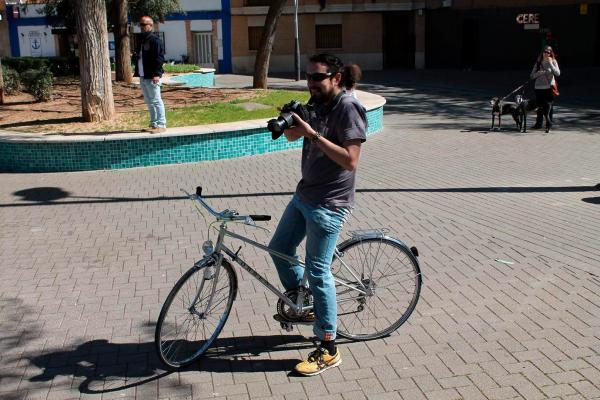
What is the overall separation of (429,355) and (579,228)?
11.2 ft

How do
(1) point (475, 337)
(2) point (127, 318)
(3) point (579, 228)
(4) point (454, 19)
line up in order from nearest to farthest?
(1) point (475, 337) → (2) point (127, 318) → (3) point (579, 228) → (4) point (454, 19)

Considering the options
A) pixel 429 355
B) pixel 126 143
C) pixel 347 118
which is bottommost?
pixel 429 355

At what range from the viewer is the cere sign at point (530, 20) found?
31.2m

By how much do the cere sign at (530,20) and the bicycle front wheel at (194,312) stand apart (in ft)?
99.3

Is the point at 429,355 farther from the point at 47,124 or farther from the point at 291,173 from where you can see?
the point at 47,124

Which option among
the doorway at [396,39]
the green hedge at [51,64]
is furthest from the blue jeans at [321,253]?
the doorway at [396,39]

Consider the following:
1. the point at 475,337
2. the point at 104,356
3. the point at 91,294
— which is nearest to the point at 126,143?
the point at 91,294

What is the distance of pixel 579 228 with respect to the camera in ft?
22.7

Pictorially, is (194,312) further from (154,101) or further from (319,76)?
(154,101)

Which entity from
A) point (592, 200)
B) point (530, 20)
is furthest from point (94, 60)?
point (530, 20)

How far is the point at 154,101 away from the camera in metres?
10.5

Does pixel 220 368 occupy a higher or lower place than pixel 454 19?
lower

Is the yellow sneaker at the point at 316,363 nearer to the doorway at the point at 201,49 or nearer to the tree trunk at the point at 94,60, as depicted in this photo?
the tree trunk at the point at 94,60

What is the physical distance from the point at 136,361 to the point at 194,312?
48 centimetres
